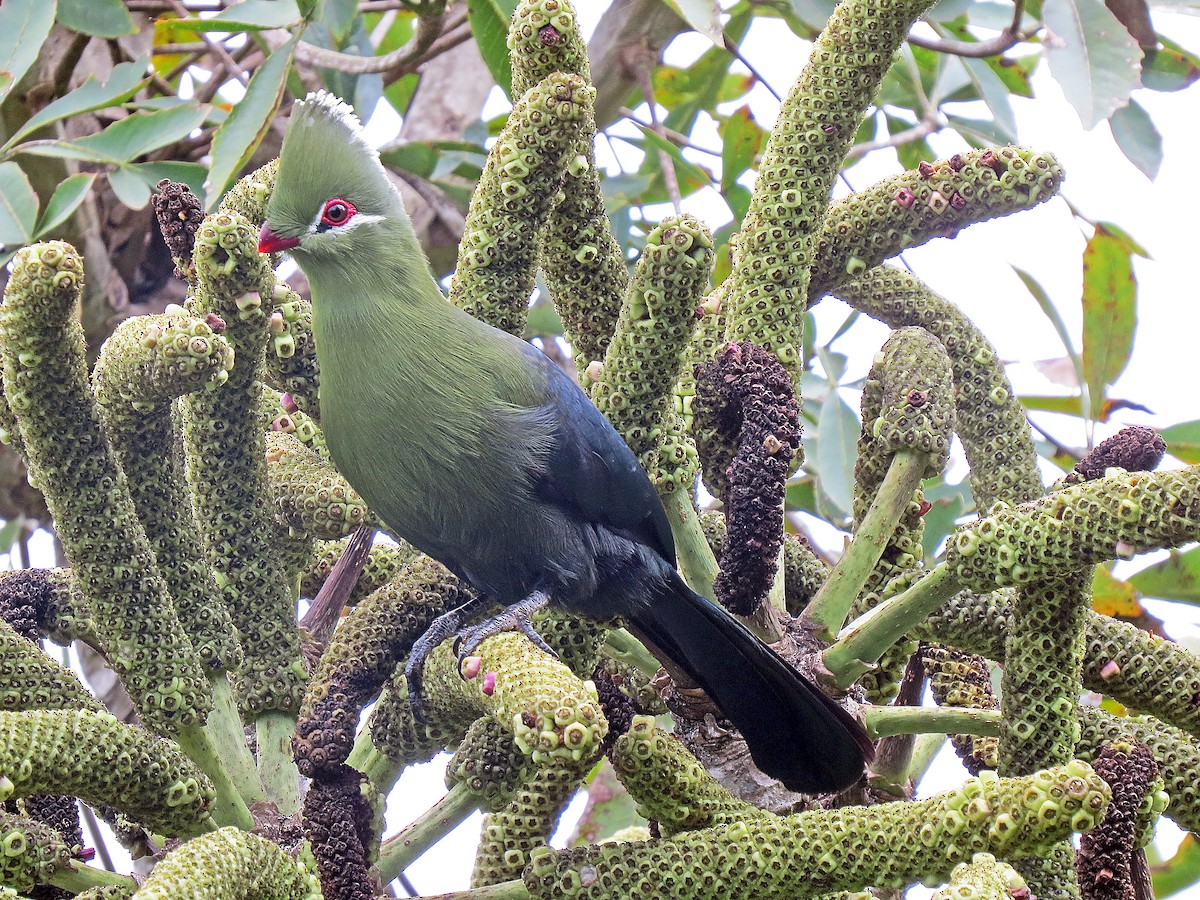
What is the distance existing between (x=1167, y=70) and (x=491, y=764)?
2671 mm

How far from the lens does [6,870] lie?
4.76 feet

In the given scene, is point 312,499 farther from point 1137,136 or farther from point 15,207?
point 1137,136

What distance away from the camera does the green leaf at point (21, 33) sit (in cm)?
275

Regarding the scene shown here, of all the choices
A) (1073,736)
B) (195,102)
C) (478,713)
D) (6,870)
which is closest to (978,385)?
(1073,736)

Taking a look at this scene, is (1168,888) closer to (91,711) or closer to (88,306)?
(91,711)

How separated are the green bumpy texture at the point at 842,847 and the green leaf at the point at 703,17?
5.43ft

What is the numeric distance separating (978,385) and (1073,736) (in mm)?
739

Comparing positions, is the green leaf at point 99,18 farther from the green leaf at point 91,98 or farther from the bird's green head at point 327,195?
the bird's green head at point 327,195

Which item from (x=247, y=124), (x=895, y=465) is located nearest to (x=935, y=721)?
(x=895, y=465)

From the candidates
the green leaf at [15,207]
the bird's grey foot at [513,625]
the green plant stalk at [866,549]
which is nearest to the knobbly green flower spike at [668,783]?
the bird's grey foot at [513,625]

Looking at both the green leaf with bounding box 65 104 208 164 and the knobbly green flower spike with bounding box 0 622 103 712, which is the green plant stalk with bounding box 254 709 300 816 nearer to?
the knobbly green flower spike with bounding box 0 622 103 712

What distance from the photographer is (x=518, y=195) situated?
1.91 meters

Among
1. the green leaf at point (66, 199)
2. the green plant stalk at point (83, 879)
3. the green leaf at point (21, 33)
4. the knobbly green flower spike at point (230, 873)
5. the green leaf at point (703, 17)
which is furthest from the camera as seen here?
the green leaf at point (66, 199)

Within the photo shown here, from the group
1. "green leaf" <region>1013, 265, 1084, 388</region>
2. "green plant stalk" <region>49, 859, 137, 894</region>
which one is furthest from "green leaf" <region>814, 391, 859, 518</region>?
"green plant stalk" <region>49, 859, 137, 894</region>
